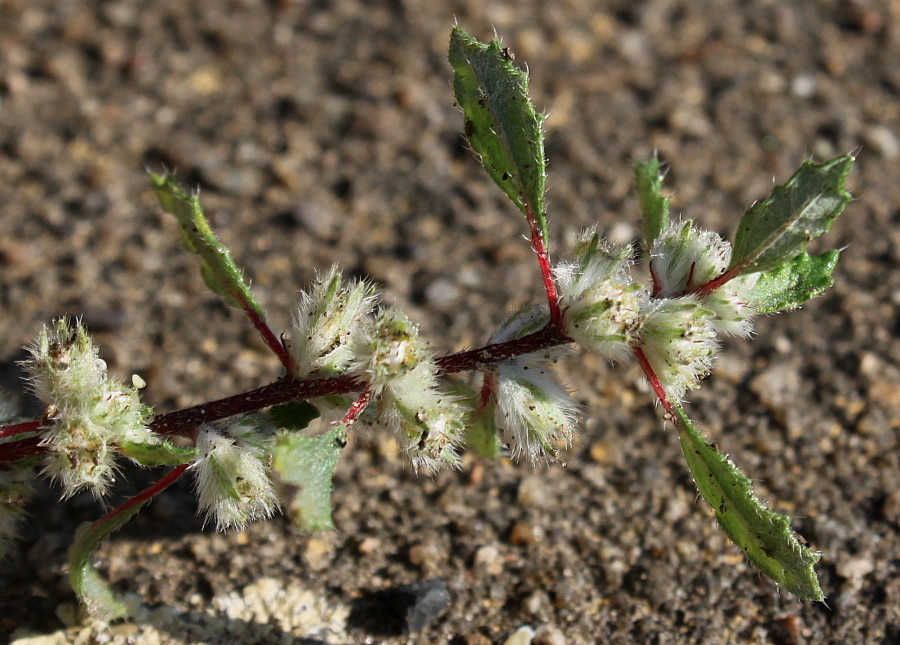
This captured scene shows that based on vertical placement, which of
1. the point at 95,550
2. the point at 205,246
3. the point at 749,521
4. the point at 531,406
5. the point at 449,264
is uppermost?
the point at 449,264

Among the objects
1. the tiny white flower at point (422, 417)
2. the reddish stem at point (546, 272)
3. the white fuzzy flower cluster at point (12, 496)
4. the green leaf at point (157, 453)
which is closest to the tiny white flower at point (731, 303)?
the reddish stem at point (546, 272)

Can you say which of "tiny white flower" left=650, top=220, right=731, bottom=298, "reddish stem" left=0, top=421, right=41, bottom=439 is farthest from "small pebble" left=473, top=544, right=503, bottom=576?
"reddish stem" left=0, top=421, right=41, bottom=439

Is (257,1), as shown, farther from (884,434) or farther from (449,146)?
(884,434)

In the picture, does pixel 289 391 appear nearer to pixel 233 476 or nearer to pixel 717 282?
pixel 233 476

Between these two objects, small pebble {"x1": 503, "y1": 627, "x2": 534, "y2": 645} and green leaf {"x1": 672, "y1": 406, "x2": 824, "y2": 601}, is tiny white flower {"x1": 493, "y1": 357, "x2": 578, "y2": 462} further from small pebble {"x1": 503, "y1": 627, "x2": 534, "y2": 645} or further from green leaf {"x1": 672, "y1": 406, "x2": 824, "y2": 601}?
small pebble {"x1": 503, "y1": 627, "x2": 534, "y2": 645}

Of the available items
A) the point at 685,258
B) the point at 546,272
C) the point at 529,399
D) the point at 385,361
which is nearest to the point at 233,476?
the point at 385,361

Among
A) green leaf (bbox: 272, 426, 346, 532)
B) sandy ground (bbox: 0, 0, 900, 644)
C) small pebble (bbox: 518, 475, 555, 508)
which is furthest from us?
small pebble (bbox: 518, 475, 555, 508)

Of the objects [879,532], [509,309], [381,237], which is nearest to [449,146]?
[381,237]

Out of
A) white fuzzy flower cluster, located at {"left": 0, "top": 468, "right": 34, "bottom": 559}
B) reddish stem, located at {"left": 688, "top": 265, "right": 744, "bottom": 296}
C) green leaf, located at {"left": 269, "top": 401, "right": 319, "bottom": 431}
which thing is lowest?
reddish stem, located at {"left": 688, "top": 265, "right": 744, "bottom": 296}
